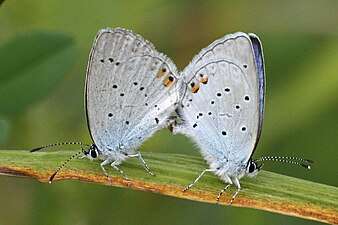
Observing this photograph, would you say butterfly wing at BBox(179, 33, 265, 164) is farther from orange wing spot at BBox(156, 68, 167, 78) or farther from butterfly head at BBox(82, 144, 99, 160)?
butterfly head at BBox(82, 144, 99, 160)

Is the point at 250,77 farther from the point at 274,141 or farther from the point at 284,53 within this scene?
the point at 284,53

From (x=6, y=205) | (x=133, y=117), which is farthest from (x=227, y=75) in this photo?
(x=6, y=205)

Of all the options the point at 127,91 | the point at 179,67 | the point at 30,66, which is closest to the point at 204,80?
the point at 127,91

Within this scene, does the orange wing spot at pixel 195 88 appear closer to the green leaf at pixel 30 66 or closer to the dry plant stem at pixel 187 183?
the dry plant stem at pixel 187 183

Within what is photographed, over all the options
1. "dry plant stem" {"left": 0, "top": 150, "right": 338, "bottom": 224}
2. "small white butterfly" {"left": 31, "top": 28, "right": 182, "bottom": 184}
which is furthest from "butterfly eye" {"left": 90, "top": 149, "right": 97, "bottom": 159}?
"dry plant stem" {"left": 0, "top": 150, "right": 338, "bottom": 224}

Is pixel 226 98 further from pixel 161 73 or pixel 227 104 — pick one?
pixel 161 73

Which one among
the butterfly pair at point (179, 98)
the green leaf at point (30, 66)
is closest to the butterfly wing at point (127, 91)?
the butterfly pair at point (179, 98)
